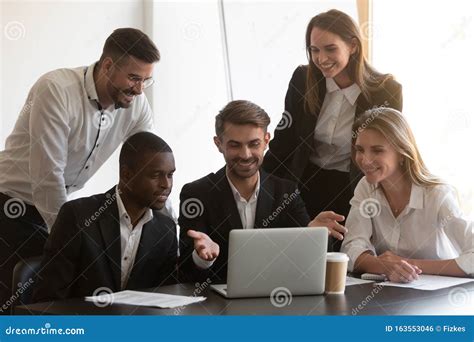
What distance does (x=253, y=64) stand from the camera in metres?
4.09

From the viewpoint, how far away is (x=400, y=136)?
242cm

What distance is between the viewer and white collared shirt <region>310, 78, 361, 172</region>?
268 cm

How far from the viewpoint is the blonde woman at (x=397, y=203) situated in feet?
7.73

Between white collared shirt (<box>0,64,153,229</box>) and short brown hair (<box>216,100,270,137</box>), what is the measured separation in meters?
0.41

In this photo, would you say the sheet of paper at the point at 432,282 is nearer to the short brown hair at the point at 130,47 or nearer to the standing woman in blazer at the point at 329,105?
the standing woman in blazer at the point at 329,105

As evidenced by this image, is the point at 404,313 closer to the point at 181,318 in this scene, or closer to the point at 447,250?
the point at 181,318

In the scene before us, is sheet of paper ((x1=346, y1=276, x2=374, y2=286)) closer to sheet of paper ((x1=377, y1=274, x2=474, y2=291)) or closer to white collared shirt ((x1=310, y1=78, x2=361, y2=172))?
sheet of paper ((x1=377, y1=274, x2=474, y2=291))

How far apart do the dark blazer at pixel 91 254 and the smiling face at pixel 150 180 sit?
0.06m

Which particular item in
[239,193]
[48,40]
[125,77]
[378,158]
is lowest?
[239,193]

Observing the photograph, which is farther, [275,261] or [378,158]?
[378,158]

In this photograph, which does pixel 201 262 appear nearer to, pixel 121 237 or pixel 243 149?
pixel 121 237

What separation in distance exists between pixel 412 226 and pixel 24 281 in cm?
124

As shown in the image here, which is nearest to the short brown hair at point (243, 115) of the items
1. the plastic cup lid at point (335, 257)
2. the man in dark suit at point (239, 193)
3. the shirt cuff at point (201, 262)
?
the man in dark suit at point (239, 193)

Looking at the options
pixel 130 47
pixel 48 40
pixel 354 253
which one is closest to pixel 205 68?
pixel 48 40
